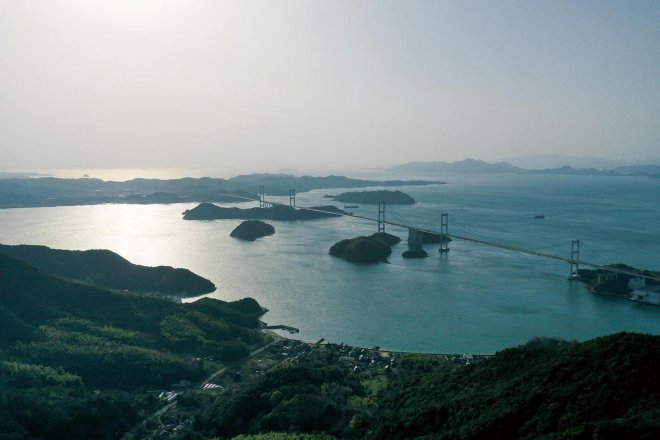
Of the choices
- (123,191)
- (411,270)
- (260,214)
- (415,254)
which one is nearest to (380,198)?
(260,214)

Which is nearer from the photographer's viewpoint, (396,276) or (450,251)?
(396,276)

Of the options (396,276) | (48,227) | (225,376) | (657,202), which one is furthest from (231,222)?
(657,202)

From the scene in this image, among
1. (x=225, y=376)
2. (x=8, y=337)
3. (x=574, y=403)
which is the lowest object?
(x=225, y=376)

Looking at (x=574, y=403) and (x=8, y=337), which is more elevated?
(x=574, y=403)

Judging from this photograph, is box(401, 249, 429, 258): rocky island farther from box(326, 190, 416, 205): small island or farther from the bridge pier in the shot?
box(326, 190, 416, 205): small island

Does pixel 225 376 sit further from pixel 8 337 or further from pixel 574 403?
pixel 574 403

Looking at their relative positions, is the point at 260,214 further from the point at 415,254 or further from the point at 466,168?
the point at 466,168
